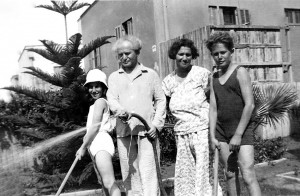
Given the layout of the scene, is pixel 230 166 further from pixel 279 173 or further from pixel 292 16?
pixel 292 16

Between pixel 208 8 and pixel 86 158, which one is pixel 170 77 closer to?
pixel 86 158

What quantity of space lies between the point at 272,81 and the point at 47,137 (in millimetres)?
6187

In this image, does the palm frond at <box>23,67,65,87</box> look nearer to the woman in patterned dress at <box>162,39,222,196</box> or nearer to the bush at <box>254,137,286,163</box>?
the woman in patterned dress at <box>162,39,222,196</box>

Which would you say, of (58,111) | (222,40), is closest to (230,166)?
(222,40)

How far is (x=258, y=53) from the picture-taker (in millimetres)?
10938

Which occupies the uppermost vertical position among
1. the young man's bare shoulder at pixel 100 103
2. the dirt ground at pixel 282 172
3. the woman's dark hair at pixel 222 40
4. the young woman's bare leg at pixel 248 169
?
the woman's dark hair at pixel 222 40

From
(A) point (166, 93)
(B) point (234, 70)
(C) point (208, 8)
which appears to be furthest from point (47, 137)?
(C) point (208, 8)

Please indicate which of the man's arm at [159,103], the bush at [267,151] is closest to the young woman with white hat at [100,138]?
the man's arm at [159,103]

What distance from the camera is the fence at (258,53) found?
419 inches

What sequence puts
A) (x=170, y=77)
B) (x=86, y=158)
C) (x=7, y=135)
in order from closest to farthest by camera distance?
(x=170, y=77), (x=86, y=158), (x=7, y=135)

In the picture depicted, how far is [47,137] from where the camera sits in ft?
26.7

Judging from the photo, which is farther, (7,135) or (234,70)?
(7,135)

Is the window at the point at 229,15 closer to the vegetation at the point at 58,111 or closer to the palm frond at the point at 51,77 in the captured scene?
the vegetation at the point at 58,111

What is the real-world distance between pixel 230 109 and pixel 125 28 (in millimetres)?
12316
